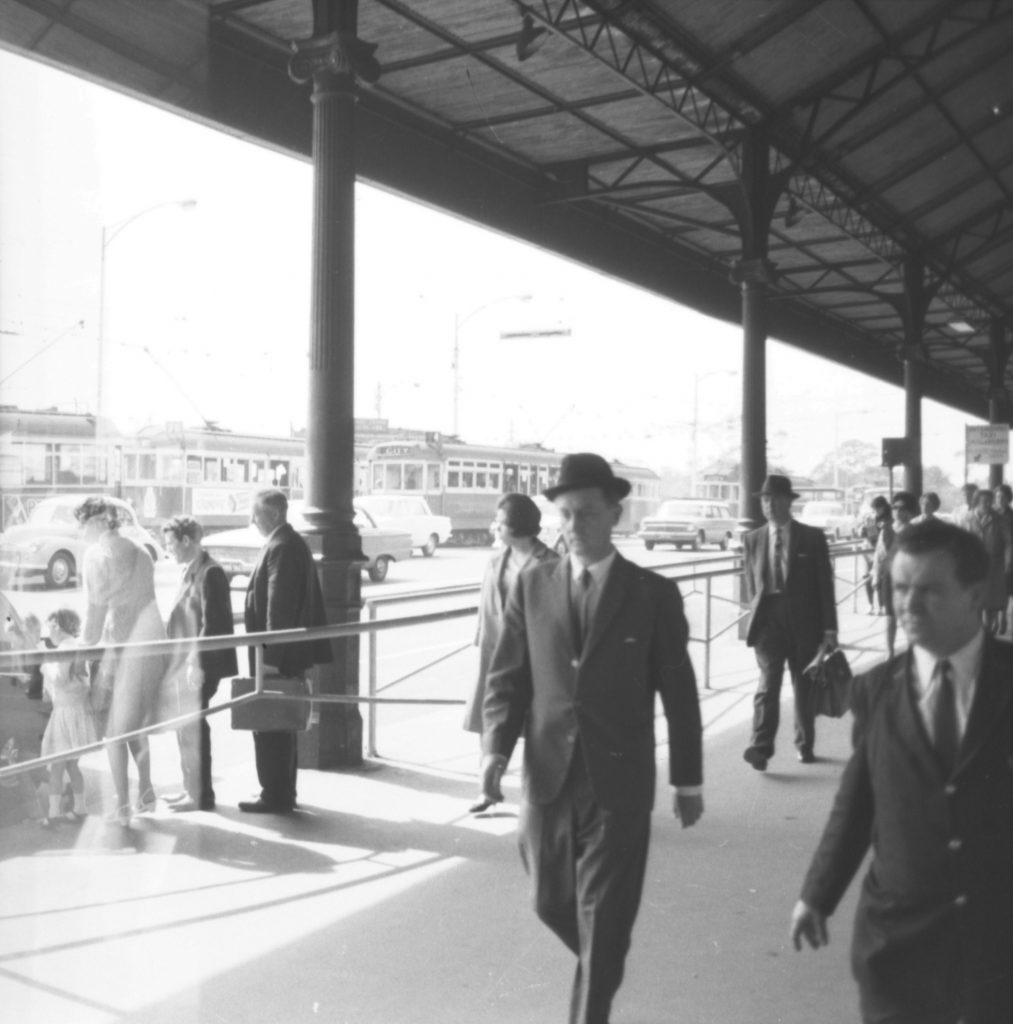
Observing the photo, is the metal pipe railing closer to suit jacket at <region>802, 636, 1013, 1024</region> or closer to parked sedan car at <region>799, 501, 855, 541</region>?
suit jacket at <region>802, 636, 1013, 1024</region>

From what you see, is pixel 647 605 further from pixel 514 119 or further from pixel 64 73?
pixel 514 119

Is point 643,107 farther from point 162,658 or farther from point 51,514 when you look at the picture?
point 162,658

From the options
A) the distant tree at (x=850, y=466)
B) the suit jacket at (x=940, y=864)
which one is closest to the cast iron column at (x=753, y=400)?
the suit jacket at (x=940, y=864)

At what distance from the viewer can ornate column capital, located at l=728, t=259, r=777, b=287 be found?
1384 centimetres

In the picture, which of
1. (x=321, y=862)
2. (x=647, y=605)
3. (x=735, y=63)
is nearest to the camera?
(x=647, y=605)

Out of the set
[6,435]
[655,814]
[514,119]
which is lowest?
[655,814]

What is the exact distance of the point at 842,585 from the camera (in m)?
21.9

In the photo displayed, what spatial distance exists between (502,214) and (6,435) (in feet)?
31.3

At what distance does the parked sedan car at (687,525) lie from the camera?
78.7 feet

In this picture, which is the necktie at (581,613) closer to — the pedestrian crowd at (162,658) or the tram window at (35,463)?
the tram window at (35,463)

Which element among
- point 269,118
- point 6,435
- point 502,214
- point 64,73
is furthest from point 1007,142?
point 6,435

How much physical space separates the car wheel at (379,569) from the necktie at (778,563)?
42.0 ft

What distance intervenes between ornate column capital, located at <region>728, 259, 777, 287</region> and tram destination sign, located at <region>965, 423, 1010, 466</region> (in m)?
9.16

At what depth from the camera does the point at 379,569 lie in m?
19.9
